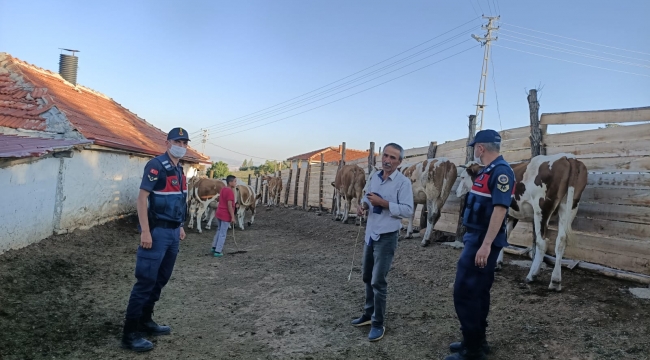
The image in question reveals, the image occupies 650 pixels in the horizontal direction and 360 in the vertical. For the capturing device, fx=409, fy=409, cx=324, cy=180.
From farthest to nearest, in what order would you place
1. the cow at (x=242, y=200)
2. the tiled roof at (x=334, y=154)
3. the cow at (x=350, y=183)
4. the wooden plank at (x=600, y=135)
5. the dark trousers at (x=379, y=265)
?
the tiled roof at (x=334, y=154) → the cow at (x=242, y=200) → the cow at (x=350, y=183) → the wooden plank at (x=600, y=135) → the dark trousers at (x=379, y=265)

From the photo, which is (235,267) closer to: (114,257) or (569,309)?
(114,257)

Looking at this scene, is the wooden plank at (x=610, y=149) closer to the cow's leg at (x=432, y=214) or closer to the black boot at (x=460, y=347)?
the cow's leg at (x=432, y=214)

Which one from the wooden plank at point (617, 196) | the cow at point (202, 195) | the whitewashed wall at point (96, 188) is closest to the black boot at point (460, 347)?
the wooden plank at point (617, 196)

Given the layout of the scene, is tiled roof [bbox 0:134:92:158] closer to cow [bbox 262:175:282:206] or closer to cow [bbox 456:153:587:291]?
cow [bbox 456:153:587:291]

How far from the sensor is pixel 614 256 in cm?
558

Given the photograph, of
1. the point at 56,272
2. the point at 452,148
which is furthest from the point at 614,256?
the point at 56,272

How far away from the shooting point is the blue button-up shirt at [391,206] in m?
4.25

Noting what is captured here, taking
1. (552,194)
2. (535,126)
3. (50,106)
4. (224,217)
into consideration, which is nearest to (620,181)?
(552,194)

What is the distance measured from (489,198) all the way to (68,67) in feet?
55.6

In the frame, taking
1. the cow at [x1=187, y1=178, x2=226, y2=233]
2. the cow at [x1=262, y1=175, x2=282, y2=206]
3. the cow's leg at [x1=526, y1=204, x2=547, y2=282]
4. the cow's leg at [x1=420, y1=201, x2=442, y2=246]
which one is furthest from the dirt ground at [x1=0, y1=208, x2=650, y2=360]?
the cow at [x1=262, y1=175, x2=282, y2=206]

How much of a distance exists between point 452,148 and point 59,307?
8.35m

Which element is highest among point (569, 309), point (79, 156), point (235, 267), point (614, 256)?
point (79, 156)

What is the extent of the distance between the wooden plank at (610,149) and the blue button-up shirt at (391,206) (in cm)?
355

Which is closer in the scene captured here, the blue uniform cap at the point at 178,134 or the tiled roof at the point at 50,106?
the blue uniform cap at the point at 178,134
